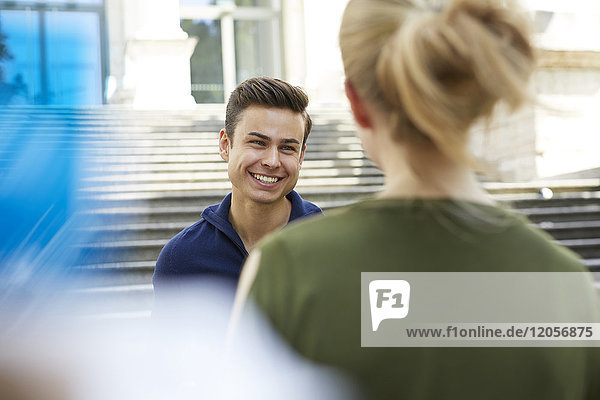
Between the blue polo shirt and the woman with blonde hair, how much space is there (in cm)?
153

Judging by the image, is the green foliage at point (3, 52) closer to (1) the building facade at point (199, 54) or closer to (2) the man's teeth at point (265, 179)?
(1) the building facade at point (199, 54)

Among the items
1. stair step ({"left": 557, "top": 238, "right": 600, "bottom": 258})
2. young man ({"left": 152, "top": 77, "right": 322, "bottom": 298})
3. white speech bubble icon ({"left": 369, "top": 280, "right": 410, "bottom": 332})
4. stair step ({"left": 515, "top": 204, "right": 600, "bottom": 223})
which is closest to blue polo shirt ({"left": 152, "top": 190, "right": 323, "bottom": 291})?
young man ({"left": 152, "top": 77, "right": 322, "bottom": 298})

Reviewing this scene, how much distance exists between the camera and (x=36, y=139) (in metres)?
8.07

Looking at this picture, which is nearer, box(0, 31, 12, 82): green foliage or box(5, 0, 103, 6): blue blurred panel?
box(0, 31, 12, 82): green foliage

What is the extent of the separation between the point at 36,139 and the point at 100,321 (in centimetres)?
365

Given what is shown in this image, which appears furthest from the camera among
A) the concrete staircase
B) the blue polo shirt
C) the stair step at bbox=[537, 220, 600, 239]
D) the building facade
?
the building facade

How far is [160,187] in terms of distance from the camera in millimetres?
7605

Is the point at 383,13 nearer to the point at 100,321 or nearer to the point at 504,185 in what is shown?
the point at 100,321

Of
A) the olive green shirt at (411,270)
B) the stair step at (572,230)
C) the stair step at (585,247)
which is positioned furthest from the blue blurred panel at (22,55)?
the olive green shirt at (411,270)

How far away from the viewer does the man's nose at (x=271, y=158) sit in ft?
8.48

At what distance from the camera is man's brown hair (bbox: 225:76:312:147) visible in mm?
2604

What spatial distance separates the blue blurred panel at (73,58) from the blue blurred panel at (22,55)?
11.3 inches

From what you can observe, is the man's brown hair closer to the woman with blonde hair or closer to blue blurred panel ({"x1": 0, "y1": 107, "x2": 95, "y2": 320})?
the woman with blonde hair

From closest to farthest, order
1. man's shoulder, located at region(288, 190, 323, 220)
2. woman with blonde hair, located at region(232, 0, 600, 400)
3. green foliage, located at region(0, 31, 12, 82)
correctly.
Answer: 1. woman with blonde hair, located at region(232, 0, 600, 400)
2. man's shoulder, located at region(288, 190, 323, 220)
3. green foliage, located at region(0, 31, 12, 82)
